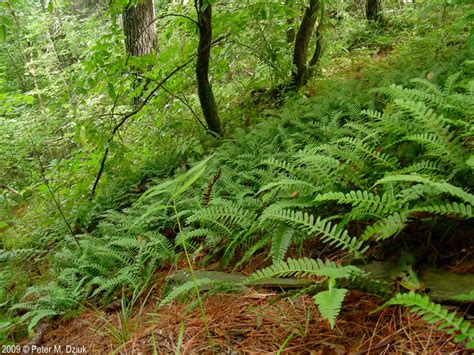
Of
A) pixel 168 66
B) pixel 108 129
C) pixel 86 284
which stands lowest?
pixel 86 284

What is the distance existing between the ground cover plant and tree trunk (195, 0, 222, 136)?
3 cm

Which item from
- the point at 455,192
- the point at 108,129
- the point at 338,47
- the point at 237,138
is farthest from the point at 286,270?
the point at 338,47

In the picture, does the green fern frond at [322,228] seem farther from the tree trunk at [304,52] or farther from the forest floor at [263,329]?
the tree trunk at [304,52]

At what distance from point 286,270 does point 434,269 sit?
2.41 feet

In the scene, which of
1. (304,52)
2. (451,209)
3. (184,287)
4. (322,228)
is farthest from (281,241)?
(304,52)

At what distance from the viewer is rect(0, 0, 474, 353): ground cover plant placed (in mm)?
1681

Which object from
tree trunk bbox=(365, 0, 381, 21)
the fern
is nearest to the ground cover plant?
the fern

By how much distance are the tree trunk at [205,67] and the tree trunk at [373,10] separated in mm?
5122

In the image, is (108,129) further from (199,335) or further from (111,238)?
(199,335)

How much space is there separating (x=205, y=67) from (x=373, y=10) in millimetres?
5315

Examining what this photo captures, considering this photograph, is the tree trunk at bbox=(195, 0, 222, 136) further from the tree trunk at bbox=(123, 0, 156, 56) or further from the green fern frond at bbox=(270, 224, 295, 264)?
the green fern frond at bbox=(270, 224, 295, 264)

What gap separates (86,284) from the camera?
309 cm

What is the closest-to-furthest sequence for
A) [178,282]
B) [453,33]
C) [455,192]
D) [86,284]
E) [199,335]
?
[455,192] < [199,335] < [178,282] < [86,284] < [453,33]
